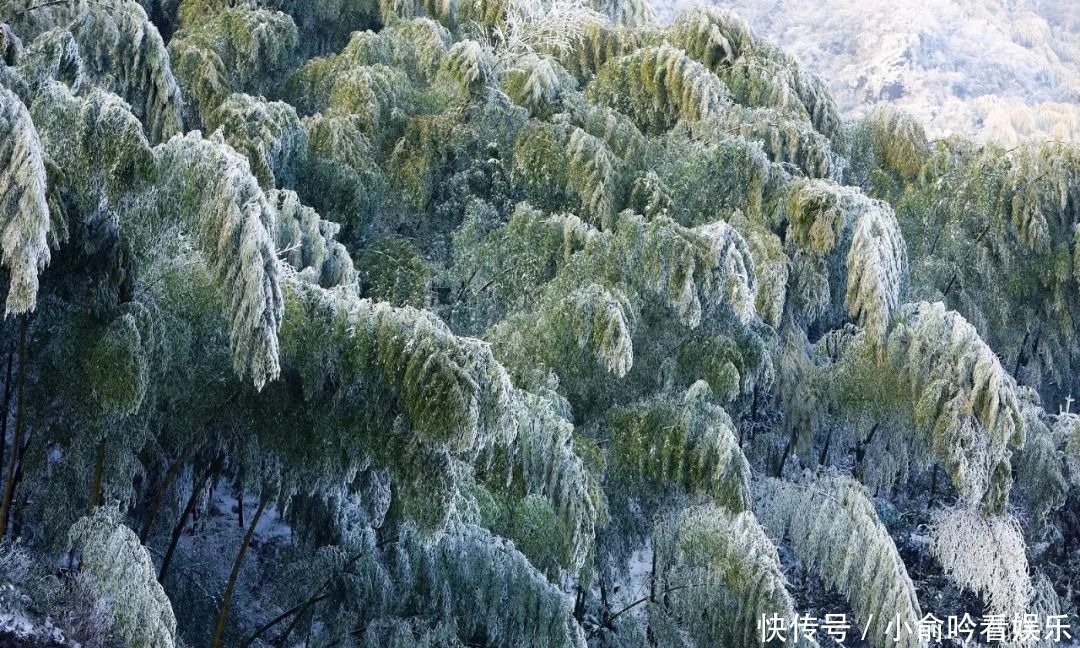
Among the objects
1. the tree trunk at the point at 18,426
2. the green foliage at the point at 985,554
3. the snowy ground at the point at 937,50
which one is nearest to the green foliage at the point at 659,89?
the green foliage at the point at 985,554

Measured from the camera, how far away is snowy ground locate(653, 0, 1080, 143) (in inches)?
753

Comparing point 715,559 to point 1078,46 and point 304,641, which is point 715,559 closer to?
point 304,641

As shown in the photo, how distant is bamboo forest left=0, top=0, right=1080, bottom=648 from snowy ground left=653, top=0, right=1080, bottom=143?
1025 cm

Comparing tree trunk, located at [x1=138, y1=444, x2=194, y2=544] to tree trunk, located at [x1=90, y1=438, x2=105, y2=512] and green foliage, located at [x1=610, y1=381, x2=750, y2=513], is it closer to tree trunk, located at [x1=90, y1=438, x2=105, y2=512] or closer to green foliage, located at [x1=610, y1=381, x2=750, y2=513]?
tree trunk, located at [x1=90, y1=438, x2=105, y2=512]

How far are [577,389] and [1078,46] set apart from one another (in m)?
18.3

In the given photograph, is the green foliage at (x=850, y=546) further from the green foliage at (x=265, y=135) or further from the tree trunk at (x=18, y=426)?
the tree trunk at (x=18, y=426)

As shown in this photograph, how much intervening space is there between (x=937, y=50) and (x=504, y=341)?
1610 cm

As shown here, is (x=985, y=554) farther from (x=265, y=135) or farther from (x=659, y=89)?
(x=265, y=135)

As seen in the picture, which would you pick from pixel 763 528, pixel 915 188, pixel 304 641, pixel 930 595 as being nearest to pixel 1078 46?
pixel 915 188

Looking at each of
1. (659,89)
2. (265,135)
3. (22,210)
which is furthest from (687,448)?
(22,210)

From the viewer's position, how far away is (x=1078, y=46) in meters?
21.5

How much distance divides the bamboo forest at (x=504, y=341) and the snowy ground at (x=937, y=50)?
10.3 m

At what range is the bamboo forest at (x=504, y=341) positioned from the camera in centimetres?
430

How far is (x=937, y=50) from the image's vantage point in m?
20.2
